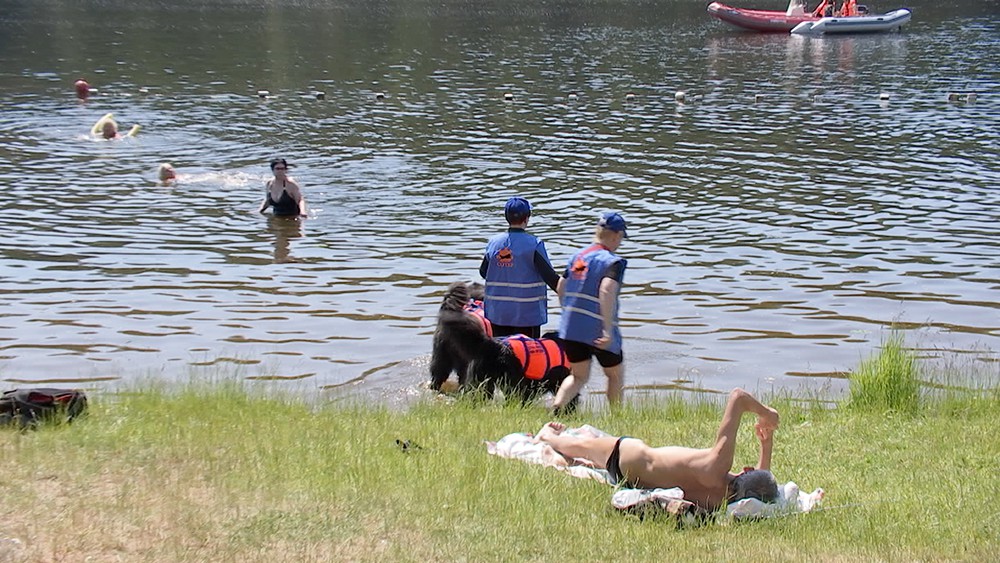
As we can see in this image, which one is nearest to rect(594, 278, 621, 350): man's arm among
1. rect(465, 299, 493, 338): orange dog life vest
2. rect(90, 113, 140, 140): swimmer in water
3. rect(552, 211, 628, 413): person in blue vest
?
rect(552, 211, 628, 413): person in blue vest

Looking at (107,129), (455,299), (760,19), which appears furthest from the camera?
(760,19)

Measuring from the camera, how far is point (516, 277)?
34.4 feet

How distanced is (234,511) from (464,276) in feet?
31.0

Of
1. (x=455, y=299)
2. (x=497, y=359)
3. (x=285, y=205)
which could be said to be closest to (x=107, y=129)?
(x=285, y=205)

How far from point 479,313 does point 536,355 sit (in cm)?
80

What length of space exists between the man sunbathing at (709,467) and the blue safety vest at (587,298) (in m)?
2.33

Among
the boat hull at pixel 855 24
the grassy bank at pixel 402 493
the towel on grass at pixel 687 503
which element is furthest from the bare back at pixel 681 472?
the boat hull at pixel 855 24

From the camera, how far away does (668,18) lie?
60625 millimetres

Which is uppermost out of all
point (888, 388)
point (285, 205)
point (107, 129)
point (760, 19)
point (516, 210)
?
point (516, 210)

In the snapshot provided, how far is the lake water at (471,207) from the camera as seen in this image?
1266 cm

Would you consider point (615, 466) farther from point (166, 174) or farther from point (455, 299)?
point (166, 174)

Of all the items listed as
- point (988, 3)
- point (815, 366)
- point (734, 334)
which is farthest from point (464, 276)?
point (988, 3)

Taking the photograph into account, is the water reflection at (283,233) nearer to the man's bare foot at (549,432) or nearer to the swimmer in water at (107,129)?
the swimmer in water at (107,129)

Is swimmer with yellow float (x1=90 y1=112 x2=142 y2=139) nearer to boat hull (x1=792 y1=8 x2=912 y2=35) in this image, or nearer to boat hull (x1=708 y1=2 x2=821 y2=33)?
boat hull (x1=708 y1=2 x2=821 y2=33)
